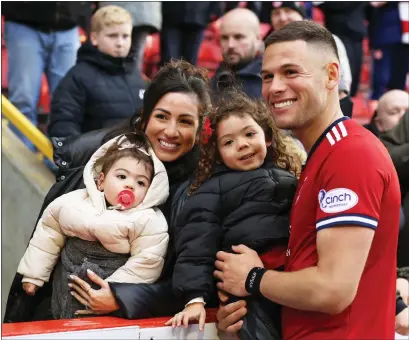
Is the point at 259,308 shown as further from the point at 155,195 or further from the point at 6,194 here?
the point at 6,194

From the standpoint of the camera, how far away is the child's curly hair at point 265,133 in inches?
108

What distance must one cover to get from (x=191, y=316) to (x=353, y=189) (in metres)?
0.79

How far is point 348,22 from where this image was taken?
628cm

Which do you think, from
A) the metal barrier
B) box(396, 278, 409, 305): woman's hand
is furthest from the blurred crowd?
box(396, 278, 409, 305): woman's hand

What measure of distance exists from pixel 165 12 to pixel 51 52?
3.46 feet

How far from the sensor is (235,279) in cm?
241

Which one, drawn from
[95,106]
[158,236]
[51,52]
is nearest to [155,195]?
[158,236]

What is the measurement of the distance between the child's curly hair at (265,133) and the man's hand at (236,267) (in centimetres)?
34

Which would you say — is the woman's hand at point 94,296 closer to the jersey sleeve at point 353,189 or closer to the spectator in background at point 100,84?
the jersey sleeve at point 353,189

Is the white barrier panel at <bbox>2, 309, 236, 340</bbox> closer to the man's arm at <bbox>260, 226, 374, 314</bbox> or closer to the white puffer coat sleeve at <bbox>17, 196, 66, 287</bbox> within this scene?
the white puffer coat sleeve at <bbox>17, 196, 66, 287</bbox>

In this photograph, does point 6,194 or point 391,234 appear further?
point 6,194

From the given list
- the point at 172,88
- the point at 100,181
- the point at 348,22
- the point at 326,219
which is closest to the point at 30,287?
the point at 100,181

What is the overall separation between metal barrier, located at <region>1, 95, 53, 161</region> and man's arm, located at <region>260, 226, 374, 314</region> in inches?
114

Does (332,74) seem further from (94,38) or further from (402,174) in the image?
Result: (94,38)
